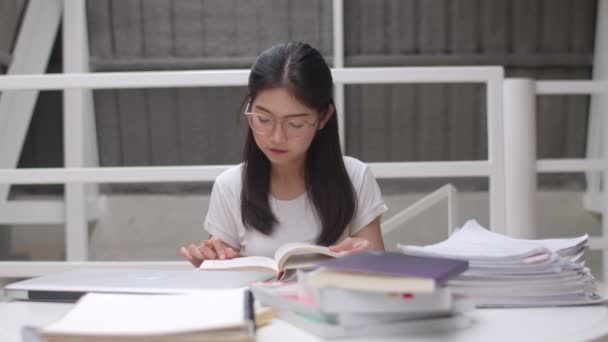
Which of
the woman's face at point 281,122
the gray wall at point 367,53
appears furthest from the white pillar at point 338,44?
the woman's face at point 281,122

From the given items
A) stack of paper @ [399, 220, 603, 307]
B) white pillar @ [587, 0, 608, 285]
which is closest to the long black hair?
stack of paper @ [399, 220, 603, 307]

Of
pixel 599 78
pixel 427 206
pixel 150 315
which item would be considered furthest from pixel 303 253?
pixel 599 78

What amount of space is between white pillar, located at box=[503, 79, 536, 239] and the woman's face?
0.62 m

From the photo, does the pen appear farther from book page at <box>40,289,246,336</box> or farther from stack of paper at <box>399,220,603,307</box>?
stack of paper at <box>399,220,603,307</box>

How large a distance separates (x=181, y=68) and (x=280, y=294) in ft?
9.20

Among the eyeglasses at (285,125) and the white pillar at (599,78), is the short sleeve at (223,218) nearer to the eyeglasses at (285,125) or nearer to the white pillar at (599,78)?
the eyeglasses at (285,125)

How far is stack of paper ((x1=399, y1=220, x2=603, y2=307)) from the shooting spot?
0.68m

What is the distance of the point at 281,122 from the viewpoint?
1115mm

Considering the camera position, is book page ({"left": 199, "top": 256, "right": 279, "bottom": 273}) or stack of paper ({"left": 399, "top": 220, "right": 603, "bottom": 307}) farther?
book page ({"left": 199, "top": 256, "right": 279, "bottom": 273})

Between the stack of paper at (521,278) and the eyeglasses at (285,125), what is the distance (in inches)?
18.3

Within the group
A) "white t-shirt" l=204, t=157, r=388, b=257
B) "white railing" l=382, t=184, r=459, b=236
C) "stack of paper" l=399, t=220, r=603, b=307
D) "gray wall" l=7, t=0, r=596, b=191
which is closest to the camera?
"stack of paper" l=399, t=220, r=603, b=307

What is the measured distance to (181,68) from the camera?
3266 mm

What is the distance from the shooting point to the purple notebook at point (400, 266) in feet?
1.71

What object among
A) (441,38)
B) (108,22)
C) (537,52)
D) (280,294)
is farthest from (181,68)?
(280,294)
